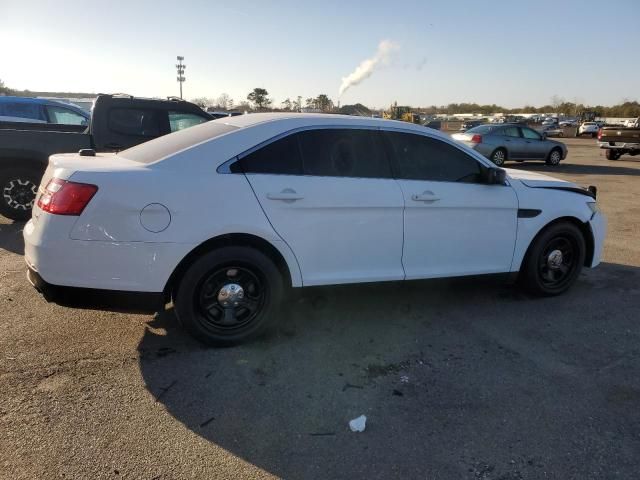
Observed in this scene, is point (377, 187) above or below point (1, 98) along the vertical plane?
below

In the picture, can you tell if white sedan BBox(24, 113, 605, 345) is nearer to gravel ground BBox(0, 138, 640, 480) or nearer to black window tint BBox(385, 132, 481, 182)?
black window tint BBox(385, 132, 481, 182)

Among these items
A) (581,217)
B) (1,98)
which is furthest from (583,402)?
(1,98)

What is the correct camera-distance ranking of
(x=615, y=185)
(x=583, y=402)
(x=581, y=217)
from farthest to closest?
1. (x=615, y=185)
2. (x=581, y=217)
3. (x=583, y=402)

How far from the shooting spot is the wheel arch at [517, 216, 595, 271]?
4.83m

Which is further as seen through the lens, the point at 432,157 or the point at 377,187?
the point at 432,157

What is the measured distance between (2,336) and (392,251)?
3.05 metres

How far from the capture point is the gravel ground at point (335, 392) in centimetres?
260

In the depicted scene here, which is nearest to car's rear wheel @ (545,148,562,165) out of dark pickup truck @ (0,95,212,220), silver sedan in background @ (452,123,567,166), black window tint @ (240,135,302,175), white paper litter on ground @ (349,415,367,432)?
silver sedan in background @ (452,123,567,166)

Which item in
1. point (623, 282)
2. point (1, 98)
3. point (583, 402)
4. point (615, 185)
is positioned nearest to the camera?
point (583, 402)

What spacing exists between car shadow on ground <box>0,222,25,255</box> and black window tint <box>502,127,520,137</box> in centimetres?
1533

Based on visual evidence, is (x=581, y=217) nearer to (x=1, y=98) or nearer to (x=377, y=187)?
(x=377, y=187)

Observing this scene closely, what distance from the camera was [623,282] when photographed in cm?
562

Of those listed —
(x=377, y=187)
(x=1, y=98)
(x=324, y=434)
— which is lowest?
(x=324, y=434)

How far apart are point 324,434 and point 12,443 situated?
1.62m
